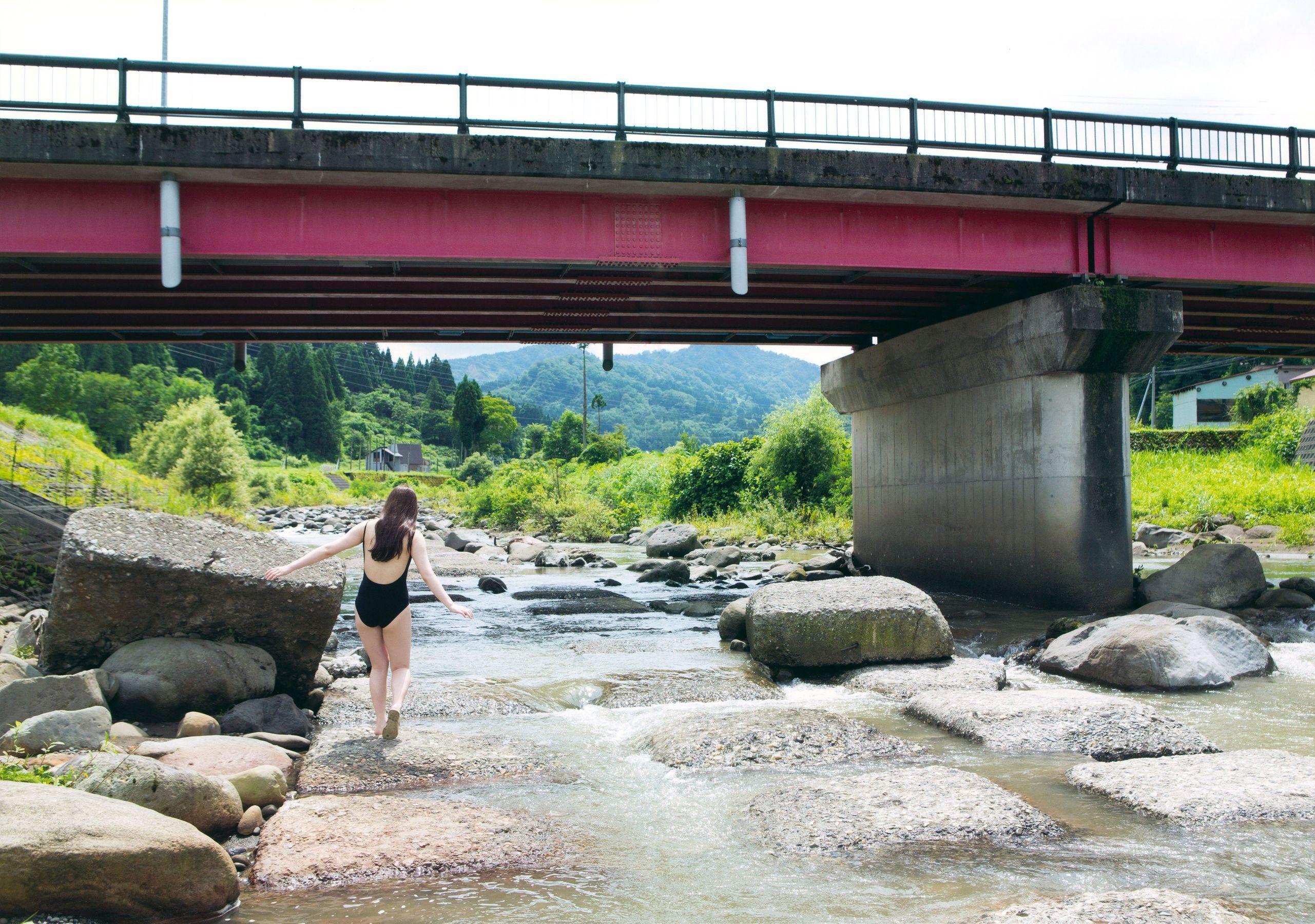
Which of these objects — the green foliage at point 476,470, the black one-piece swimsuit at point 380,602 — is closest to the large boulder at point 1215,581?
the black one-piece swimsuit at point 380,602

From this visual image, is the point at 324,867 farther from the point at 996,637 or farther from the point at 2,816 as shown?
the point at 996,637

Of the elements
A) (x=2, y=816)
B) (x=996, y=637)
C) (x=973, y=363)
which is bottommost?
(x=996, y=637)

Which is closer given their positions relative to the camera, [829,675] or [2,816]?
[2,816]

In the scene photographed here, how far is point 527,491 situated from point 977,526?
28402mm

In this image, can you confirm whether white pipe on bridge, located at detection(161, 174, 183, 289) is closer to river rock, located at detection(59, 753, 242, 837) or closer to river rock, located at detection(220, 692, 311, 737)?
river rock, located at detection(220, 692, 311, 737)

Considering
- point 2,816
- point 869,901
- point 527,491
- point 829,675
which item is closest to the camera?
point 2,816

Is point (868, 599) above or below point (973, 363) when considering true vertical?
below

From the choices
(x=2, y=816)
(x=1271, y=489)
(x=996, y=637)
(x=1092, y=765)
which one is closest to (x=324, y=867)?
(x=2, y=816)

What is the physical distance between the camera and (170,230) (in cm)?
1248

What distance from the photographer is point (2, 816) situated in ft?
12.9

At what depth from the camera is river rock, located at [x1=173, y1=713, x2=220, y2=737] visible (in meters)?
6.72

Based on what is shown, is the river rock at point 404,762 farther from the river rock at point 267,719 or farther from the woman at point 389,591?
the river rock at point 267,719

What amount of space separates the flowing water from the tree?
3430 inches

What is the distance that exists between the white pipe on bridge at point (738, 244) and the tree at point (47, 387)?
82307mm
